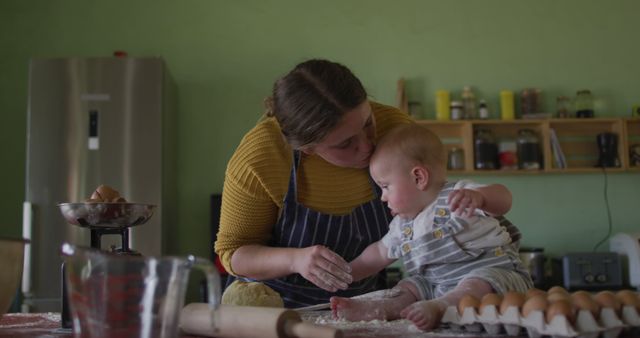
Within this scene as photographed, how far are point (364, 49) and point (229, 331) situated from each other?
3013mm

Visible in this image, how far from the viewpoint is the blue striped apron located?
1.52 metres

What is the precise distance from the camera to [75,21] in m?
3.68

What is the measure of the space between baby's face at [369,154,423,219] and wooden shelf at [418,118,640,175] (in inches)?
89.5

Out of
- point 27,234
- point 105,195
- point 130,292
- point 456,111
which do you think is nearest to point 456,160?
point 456,111

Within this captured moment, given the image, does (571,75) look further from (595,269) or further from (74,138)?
(74,138)

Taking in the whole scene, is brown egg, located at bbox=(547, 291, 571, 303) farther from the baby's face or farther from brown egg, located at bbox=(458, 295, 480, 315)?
the baby's face

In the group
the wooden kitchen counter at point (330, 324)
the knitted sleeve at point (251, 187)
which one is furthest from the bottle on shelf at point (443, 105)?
the wooden kitchen counter at point (330, 324)

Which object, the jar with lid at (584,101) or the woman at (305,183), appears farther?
the jar with lid at (584,101)

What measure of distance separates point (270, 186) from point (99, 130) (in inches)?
77.0

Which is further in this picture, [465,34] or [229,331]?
[465,34]

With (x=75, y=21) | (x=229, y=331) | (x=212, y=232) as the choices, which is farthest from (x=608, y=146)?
(x=229, y=331)

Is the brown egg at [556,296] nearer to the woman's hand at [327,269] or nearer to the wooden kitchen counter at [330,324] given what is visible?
the wooden kitchen counter at [330,324]

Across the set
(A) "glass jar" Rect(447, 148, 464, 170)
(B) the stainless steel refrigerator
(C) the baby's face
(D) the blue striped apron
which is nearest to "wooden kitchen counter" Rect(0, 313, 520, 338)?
(C) the baby's face

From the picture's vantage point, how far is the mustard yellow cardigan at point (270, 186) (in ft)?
4.88
